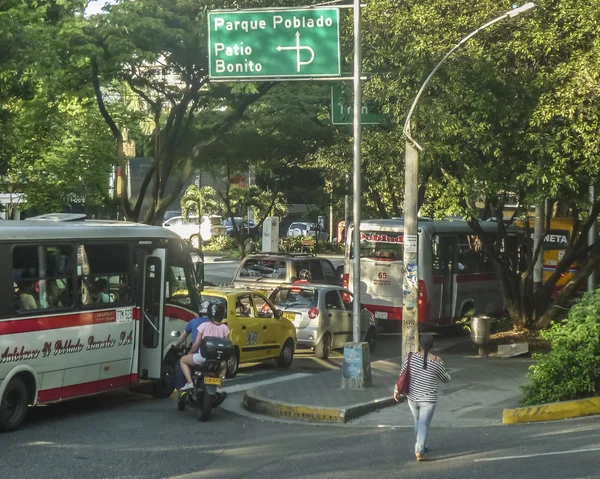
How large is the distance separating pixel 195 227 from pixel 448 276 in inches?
1120

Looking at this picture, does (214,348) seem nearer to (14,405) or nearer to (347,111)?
(14,405)

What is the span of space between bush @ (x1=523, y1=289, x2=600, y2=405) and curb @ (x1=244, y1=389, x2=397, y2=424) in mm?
2306

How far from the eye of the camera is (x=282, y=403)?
13867 millimetres

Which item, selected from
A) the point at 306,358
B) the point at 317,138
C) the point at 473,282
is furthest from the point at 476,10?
the point at 317,138

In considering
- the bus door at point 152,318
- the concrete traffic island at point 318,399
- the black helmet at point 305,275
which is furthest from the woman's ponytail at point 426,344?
the black helmet at point 305,275

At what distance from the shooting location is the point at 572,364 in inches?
533

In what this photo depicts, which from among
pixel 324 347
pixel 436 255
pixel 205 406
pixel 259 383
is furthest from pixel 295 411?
pixel 436 255

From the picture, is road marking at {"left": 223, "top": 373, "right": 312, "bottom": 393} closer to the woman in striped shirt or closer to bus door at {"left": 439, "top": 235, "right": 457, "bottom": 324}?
the woman in striped shirt

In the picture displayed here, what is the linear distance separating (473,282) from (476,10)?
32.6 feet

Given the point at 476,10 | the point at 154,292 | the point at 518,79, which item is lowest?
the point at 154,292

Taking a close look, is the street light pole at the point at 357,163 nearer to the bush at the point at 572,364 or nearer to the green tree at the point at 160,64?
the bush at the point at 572,364

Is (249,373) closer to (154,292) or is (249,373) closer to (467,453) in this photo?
(154,292)

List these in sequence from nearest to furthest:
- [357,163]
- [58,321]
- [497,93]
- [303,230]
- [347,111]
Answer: [58,321]
[357,163]
[497,93]
[347,111]
[303,230]

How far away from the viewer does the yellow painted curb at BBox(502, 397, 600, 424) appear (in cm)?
1300
